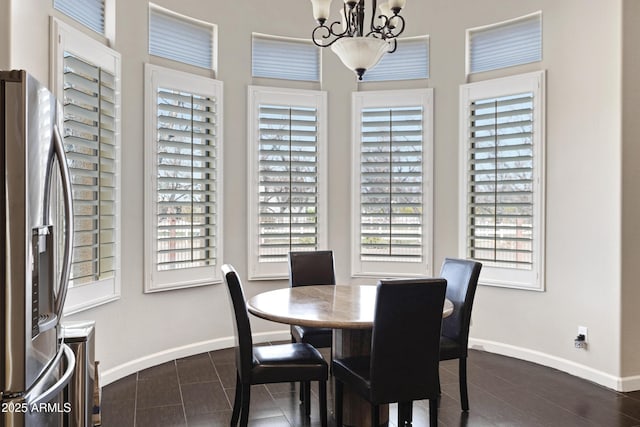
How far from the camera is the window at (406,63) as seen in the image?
4.96m

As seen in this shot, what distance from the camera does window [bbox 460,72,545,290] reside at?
14.1 feet

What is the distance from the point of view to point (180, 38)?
14.5 feet

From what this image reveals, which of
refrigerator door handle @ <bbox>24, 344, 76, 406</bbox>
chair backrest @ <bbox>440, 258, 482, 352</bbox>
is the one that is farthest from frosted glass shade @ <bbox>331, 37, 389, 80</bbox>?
refrigerator door handle @ <bbox>24, 344, 76, 406</bbox>

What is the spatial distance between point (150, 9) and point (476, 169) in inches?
125

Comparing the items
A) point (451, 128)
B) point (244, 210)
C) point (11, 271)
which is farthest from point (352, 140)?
point (11, 271)

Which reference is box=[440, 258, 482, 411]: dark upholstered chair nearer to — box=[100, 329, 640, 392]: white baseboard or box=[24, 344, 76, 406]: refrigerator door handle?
box=[100, 329, 640, 392]: white baseboard

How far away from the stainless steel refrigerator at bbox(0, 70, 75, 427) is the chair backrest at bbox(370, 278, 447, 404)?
1411 millimetres

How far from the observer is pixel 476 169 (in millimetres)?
4652

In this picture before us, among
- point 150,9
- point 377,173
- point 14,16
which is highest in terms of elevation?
point 150,9

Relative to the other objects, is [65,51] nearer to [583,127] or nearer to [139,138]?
[139,138]

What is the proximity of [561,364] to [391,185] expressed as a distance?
2.15 metres

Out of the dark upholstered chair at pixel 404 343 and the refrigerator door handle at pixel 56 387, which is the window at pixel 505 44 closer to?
the dark upholstered chair at pixel 404 343

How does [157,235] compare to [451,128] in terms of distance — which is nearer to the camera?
[157,235]

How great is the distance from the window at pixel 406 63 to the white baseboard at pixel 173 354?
9.03 feet
